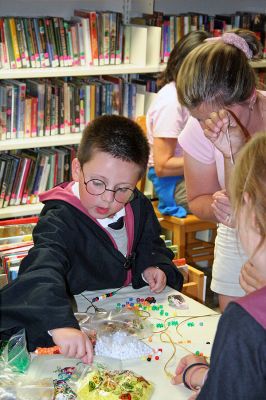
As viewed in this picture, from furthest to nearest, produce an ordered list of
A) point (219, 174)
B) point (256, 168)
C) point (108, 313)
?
1. point (219, 174)
2. point (108, 313)
3. point (256, 168)

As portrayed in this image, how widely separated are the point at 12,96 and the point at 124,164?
5.98 ft

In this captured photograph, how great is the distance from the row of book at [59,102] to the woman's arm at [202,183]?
5.09 ft

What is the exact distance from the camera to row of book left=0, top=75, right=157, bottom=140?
3414mm

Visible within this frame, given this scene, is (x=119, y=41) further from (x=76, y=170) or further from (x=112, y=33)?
(x=76, y=170)

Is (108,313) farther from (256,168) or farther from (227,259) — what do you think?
(256,168)

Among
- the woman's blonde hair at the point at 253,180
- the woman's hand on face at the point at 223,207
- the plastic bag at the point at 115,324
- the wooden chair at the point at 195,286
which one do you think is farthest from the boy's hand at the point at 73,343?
the wooden chair at the point at 195,286

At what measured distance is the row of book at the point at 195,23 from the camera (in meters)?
3.80

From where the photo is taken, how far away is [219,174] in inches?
81.4

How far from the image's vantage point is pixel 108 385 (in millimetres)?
1346

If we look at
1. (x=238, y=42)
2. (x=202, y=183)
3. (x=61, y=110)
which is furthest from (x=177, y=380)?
(x=61, y=110)

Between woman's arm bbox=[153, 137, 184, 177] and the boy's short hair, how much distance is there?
1.33 meters

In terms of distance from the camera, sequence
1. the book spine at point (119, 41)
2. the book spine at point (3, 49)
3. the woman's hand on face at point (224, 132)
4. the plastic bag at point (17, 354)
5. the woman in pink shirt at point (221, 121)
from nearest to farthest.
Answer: the plastic bag at point (17, 354) < the woman's hand on face at point (224, 132) < the woman in pink shirt at point (221, 121) < the book spine at point (3, 49) < the book spine at point (119, 41)

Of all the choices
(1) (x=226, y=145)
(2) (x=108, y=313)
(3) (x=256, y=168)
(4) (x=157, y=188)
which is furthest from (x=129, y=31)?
(3) (x=256, y=168)

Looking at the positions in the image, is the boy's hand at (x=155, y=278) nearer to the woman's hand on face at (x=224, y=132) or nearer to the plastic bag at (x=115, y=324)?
the plastic bag at (x=115, y=324)
